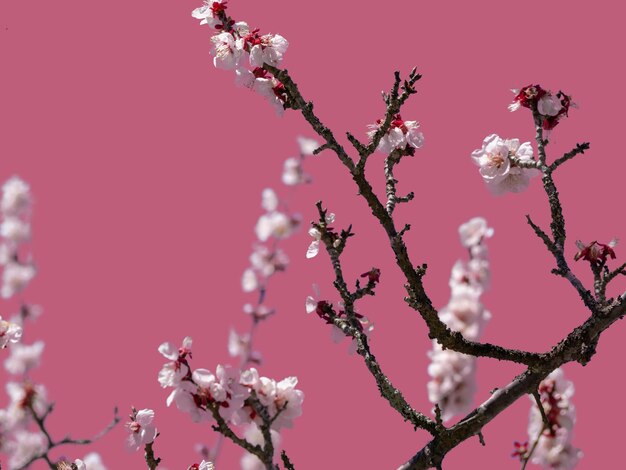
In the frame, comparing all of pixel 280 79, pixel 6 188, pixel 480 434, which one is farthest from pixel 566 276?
pixel 6 188

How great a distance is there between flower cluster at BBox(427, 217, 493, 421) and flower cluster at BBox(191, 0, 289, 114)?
1.42 m

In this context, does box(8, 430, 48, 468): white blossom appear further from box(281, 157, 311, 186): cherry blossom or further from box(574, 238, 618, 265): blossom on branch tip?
box(574, 238, 618, 265): blossom on branch tip

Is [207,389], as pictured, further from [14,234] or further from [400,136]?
[14,234]

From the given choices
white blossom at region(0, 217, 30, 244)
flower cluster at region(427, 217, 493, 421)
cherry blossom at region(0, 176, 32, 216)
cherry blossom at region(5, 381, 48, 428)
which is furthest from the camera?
cherry blossom at region(0, 176, 32, 216)

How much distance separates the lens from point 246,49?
2492 mm

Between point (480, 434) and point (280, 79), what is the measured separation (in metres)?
1.36

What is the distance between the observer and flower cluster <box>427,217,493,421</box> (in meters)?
3.62

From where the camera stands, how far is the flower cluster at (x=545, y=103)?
8.38 ft

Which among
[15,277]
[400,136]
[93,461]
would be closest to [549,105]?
[400,136]

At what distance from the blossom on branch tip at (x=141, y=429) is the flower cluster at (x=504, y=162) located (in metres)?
1.38

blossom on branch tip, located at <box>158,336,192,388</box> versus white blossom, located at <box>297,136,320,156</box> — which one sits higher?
white blossom, located at <box>297,136,320,156</box>

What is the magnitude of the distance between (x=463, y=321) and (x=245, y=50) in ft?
6.23

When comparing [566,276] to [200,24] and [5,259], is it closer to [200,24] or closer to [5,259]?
[200,24]

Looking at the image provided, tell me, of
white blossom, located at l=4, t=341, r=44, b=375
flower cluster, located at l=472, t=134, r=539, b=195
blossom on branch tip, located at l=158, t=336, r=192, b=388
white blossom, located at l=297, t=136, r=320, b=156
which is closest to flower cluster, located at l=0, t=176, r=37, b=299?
white blossom, located at l=4, t=341, r=44, b=375
